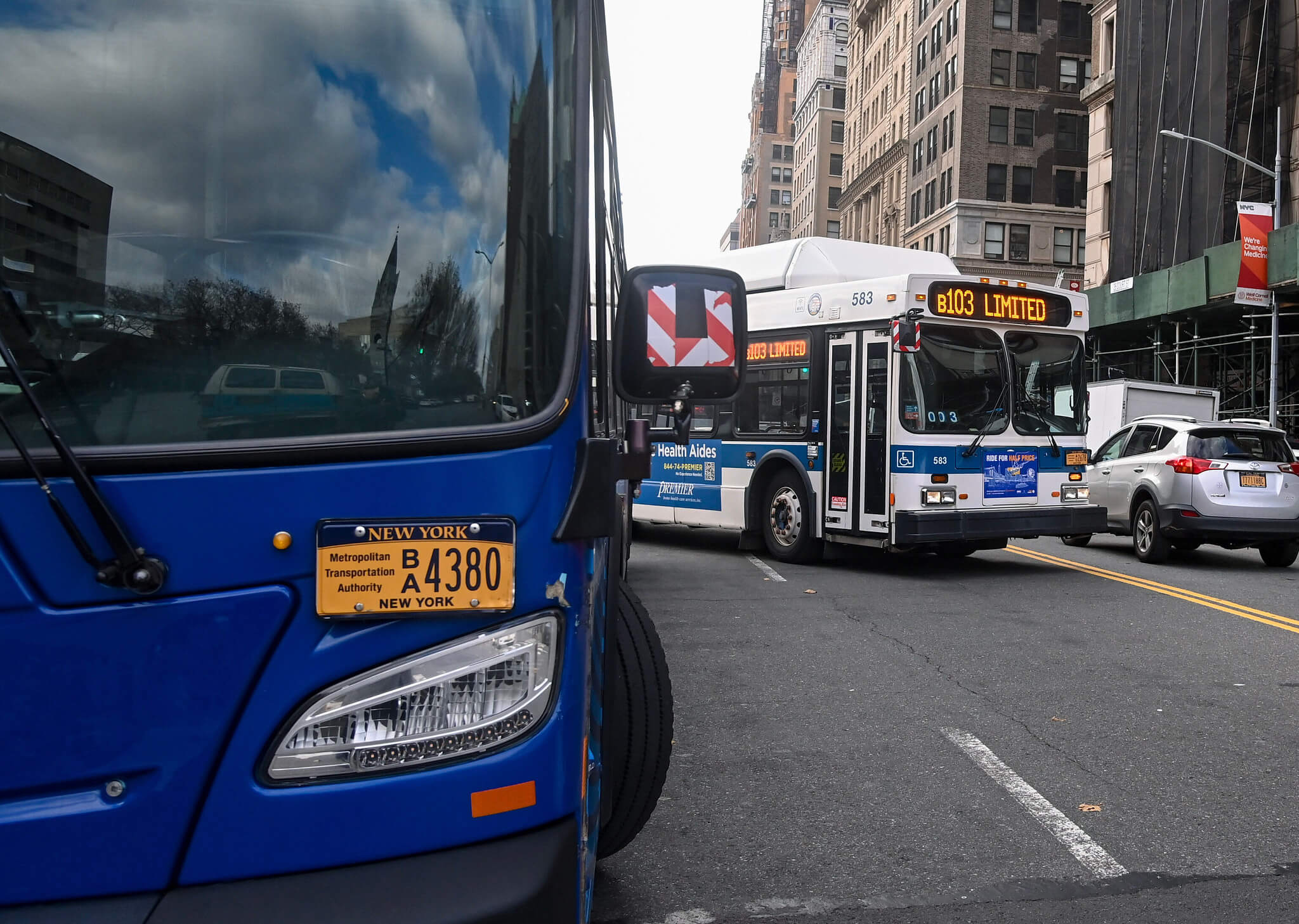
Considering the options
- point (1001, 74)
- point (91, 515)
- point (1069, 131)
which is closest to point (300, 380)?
point (91, 515)

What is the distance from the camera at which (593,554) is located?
2.79 meters

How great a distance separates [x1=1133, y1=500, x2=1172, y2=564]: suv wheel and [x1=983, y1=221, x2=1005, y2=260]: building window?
173 feet

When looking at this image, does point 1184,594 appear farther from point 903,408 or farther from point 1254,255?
point 1254,255

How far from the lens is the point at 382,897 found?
2146mm

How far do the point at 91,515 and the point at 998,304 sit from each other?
11353 mm

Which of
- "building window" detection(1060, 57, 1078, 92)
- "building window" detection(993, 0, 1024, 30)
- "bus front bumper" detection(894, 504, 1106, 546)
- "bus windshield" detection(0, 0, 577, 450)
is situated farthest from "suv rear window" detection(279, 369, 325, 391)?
"building window" detection(1060, 57, 1078, 92)

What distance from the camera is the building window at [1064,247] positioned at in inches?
2571

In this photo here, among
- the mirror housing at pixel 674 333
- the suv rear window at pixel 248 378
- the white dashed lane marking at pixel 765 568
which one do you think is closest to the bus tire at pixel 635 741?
the mirror housing at pixel 674 333

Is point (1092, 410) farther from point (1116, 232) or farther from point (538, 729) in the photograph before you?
point (538, 729)

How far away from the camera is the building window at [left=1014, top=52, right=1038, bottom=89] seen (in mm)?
64938

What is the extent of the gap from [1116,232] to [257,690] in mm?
45775

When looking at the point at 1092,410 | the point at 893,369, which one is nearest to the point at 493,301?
the point at 893,369

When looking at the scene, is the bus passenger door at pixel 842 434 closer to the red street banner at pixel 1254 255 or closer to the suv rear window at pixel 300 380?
the suv rear window at pixel 300 380

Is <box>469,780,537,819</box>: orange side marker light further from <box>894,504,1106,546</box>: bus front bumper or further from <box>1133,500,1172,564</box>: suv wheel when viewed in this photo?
<box>1133,500,1172,564</box>: suv wheel
